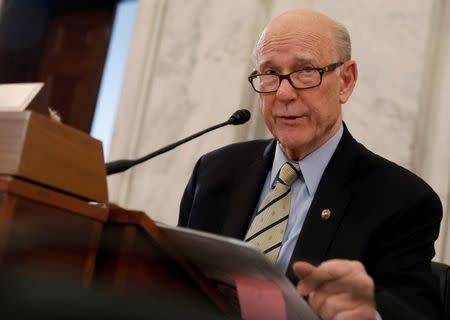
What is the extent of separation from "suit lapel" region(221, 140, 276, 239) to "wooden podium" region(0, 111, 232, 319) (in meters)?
0.89

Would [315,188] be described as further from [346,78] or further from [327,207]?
[346,78]

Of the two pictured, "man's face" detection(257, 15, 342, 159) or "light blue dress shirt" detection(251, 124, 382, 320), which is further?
"man's face" detection(257, 15, 342, 159)

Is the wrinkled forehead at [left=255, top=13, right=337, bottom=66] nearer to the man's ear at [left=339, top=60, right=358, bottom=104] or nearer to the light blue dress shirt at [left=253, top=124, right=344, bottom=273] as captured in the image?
the man's ear at [left=339, top=60, right=358, bottom=104]

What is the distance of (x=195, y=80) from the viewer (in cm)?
359

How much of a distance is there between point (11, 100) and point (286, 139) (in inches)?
41.2

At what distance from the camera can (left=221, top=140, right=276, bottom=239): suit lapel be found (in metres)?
2.00

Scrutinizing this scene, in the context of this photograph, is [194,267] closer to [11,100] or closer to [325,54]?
[11,100]

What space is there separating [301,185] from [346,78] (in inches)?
17.2

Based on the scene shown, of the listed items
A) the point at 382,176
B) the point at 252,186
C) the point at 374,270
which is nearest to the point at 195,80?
the point at 252,186

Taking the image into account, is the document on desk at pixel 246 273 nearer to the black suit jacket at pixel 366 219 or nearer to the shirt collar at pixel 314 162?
the black suit jacket at pixel 366 219

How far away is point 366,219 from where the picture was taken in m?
1.81

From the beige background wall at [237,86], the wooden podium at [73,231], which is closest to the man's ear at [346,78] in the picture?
the beige background wall at [237,86]

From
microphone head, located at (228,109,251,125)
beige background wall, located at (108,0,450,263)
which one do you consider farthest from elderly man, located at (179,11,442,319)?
beige background wall, located at (108,0,450,263)

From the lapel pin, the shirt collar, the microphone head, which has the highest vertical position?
the microphone head
